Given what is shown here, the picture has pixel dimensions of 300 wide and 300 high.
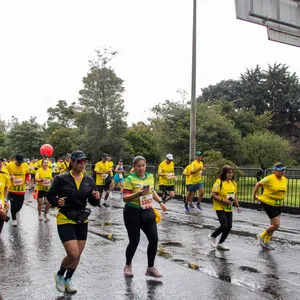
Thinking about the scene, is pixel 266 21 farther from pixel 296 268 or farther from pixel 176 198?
pixel 176 198

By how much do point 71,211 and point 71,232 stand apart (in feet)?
0.84

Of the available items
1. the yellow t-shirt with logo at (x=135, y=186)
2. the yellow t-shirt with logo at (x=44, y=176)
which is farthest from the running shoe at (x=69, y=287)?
the yellow t-shirt with logo at (x=44, y=176)

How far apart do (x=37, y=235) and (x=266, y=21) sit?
6.99m

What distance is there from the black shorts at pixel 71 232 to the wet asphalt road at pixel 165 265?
2.35 feet

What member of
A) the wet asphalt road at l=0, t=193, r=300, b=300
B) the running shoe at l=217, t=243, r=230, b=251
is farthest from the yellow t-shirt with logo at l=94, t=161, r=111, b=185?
the running shoe at l=217, t=243, r=230, b=251

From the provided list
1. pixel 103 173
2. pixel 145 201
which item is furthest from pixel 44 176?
pixel 145 201

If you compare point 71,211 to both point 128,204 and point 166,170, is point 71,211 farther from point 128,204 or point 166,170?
point 166,170

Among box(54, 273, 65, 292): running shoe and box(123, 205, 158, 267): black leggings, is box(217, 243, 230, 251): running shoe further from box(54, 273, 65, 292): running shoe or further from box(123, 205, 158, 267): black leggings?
box(54, 273, 65, 292): running shoe

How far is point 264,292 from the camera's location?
582 centimetres

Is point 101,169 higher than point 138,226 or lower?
higher

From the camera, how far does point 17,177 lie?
11.2 metres

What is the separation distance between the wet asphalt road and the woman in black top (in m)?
0.35

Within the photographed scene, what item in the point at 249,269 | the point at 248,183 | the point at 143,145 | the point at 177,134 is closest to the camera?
the point at 249,269

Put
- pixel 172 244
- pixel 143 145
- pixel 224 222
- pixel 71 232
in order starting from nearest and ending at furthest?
1. pixel 71 232
2. pixel 224 222
3. pixel 172 244
4. pixel 143 145
